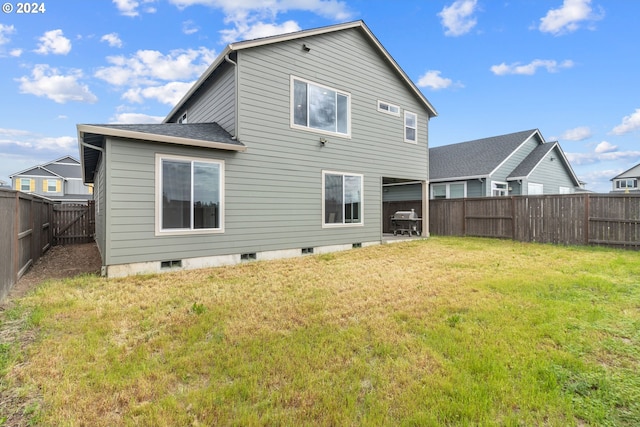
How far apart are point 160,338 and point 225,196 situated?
4.61 meters

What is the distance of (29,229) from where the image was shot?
7.48 meters

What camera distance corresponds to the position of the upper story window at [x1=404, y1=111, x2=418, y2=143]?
12318 mm

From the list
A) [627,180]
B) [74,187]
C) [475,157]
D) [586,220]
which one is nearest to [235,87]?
[586,220]

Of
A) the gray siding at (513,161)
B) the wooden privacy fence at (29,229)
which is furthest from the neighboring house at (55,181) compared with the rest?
the gray siding at (513,161)

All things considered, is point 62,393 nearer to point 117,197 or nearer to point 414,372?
point 414,372

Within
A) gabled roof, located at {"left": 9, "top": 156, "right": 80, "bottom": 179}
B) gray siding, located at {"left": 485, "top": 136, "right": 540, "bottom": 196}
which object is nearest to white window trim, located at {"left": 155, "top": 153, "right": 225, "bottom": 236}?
gray siding, located at {"left": 485, "top": 136, "right": 540, "bottom": 196}

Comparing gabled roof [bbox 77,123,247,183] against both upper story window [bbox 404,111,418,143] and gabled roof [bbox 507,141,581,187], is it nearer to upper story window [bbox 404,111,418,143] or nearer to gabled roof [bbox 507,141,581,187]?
upper story window [bbox 404,111,418,143]

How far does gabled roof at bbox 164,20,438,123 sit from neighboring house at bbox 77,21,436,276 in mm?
41

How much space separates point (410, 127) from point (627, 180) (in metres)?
44.5

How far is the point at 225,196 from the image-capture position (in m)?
7.66

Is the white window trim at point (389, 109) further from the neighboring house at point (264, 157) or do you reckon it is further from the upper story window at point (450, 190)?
the upper story window at point (450, 190)

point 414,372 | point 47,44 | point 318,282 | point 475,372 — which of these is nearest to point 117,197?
point 318,282

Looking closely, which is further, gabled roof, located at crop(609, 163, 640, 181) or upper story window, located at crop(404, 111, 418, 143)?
gabled roof, located at crop(609, 163, 640, 181)

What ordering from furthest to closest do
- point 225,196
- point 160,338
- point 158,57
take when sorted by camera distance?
1. point 158,57
2. point 225,196
3. point 160,338
